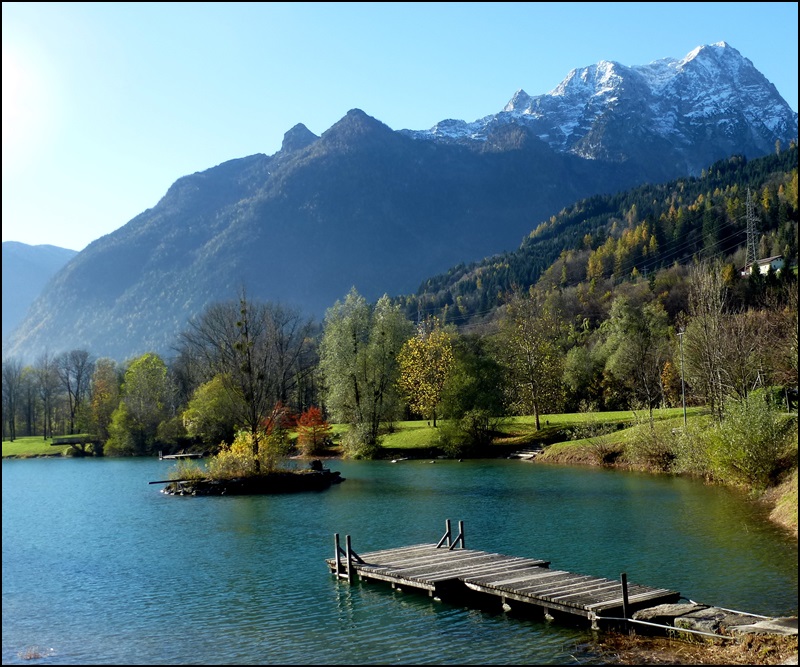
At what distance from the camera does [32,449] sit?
10050 centimetres

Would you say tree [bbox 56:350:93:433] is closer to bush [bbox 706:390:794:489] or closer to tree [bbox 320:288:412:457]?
tree [bbox 320:288:412:457]

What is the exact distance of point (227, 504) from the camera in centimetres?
4450

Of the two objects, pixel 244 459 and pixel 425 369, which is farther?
pixel 425 369

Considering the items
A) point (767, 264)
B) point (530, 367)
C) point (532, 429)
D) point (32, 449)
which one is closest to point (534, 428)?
point (532, 429)

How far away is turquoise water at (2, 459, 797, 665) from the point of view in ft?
61.7

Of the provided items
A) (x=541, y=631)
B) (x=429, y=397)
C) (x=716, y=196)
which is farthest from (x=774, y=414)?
(x=716, y=196)

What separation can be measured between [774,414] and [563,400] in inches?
1774

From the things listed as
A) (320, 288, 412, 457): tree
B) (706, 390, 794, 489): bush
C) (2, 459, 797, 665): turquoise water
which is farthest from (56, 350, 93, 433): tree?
(706, 390, 794, 489): bush

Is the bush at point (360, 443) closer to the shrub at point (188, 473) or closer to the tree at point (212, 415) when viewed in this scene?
the tree at point (212, 415)

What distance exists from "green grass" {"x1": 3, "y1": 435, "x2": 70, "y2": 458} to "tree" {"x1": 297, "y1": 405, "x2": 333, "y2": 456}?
37732mm

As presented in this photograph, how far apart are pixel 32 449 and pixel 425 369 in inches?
2178

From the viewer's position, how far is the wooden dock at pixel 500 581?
19.2 metres

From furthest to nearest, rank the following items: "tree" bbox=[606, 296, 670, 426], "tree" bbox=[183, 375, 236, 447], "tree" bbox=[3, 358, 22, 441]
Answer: "tree" bbox=[3, 358, 22, 441], "tree" bbox=[183, 375, 236, 447], "tree" bbox=[606, 296, 670, 426]

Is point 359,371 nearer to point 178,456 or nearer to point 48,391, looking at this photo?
point 178,456
